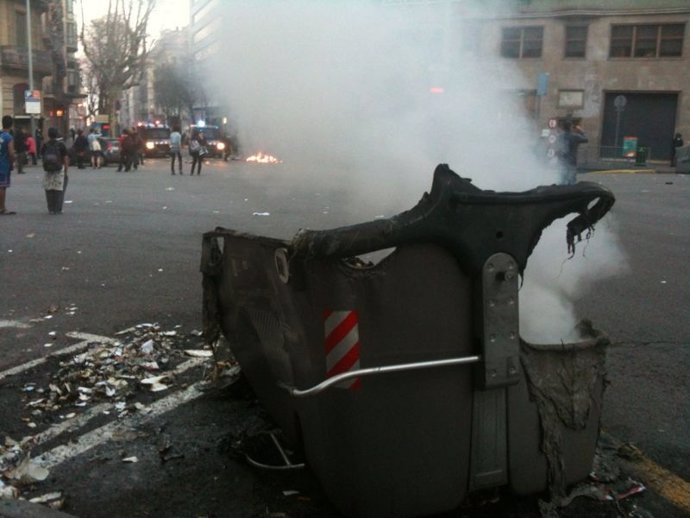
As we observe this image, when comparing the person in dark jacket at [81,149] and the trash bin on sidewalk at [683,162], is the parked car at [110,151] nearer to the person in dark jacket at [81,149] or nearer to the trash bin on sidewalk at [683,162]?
the person in dark jacket at [81,149]

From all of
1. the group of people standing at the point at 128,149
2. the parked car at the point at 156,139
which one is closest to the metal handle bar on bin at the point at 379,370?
the group of people standing at the point at 128,149

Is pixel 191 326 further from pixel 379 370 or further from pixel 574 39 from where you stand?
pixel 574 39

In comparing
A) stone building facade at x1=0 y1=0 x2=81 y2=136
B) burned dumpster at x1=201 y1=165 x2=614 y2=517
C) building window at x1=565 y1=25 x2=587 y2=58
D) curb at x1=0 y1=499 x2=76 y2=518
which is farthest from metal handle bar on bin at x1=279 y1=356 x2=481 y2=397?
stone building facade at x1=0 y1=0 x2=81 y2=136

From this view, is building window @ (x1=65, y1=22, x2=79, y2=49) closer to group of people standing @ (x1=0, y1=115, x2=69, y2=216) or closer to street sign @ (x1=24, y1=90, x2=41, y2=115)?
street sign @ (x1=24, y1=90, x2=41, y2=115)

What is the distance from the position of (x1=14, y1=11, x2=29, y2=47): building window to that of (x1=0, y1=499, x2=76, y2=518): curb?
47.3m

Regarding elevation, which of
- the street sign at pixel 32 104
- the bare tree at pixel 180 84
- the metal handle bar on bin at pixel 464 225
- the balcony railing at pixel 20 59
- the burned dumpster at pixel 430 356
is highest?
the balcony railing at pixel 20 59

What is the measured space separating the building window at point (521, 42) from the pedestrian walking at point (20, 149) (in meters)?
23.3

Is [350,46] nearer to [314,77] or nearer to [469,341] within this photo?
[314,77]

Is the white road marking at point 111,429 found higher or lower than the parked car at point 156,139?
lower

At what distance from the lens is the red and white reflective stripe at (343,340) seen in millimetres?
2443

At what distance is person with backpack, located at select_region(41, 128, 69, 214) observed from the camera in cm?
1248

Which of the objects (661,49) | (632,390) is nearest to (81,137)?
(661,49)

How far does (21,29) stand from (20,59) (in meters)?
3.18

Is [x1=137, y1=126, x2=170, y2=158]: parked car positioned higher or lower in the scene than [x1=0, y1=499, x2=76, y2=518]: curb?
higher
